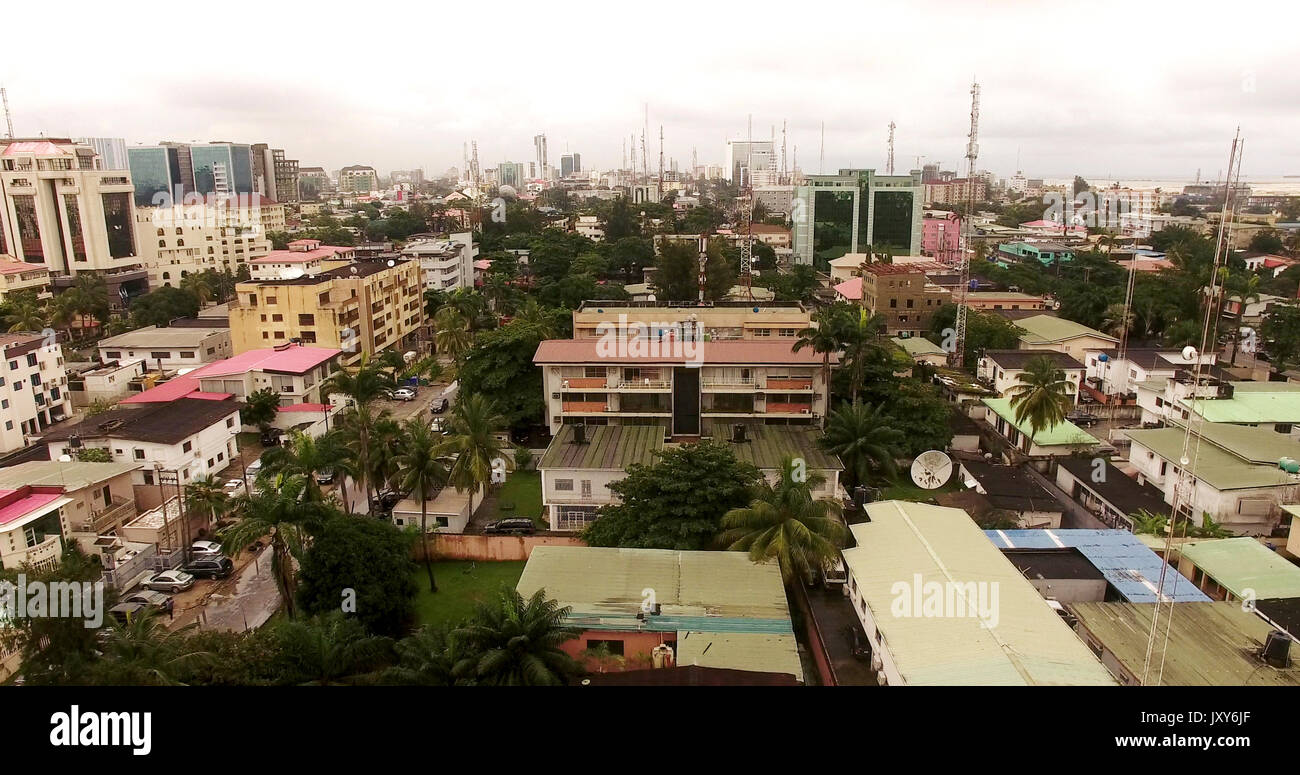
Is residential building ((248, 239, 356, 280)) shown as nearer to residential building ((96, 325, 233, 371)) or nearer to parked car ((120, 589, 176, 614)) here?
residential building ((96, 325, 233, 371))

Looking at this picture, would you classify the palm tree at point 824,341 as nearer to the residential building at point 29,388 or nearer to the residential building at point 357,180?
the residential building at point 29,388

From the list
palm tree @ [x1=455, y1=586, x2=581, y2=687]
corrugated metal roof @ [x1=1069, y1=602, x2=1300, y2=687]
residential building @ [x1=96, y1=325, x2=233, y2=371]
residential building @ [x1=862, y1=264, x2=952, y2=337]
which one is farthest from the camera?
residential building @ [x1=862, y1=264, x2=952, y2=337]

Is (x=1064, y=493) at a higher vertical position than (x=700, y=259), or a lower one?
lower

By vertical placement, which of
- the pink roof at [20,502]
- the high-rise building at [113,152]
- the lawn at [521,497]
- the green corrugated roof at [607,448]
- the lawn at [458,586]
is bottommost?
the lawn at [458,586]

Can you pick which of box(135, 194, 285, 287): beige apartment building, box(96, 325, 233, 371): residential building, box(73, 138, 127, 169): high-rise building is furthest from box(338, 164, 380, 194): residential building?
box(96, 325, 233, 371): residential building

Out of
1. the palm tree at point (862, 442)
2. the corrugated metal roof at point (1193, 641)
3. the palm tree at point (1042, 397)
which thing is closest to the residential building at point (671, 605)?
the corrugated metal roof at point (1193, 641)

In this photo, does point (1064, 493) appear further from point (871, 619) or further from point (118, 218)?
point (118, 218)

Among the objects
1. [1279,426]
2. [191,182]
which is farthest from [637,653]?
[191,182]
